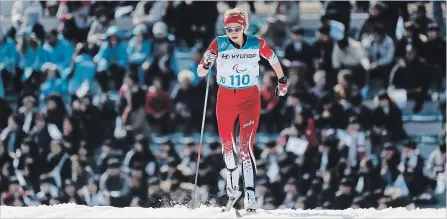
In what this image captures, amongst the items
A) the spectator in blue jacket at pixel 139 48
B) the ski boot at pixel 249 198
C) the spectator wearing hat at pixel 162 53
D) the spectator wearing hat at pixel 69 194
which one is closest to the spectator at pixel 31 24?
the spectator in blue jacket at pixel 139 48

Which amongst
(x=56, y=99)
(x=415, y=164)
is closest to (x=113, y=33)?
(x=56, y=99)

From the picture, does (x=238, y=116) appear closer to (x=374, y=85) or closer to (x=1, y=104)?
(x=374, y=85)

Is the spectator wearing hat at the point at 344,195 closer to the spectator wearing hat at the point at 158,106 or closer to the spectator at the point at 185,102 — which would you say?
the spectator at the point at 185,102

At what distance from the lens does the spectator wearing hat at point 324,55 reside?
1208 cm

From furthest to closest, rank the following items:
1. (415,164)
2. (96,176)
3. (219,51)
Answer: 1. (96,176)
2. (415,164)
3. (219,51)

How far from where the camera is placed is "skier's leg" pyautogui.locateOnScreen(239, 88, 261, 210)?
7.66 m

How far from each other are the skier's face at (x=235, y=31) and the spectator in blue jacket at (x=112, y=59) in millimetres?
5404

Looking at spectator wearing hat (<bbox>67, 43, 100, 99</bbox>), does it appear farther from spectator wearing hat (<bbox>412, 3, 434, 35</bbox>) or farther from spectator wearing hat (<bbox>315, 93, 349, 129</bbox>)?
spectator wearing hat (<bbox>412, 3, 434, 35</bbox>)

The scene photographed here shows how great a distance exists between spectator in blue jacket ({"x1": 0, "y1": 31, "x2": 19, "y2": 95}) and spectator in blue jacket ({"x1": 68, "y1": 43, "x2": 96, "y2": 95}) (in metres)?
0.94

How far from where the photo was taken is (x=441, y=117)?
39.1 ft

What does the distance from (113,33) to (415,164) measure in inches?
169

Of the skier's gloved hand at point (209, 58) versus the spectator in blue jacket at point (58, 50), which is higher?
the skier's gloved hand at point (209, 58)

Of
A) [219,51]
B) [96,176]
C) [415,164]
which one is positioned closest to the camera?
[219,51]

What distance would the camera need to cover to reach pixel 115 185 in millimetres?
12500
